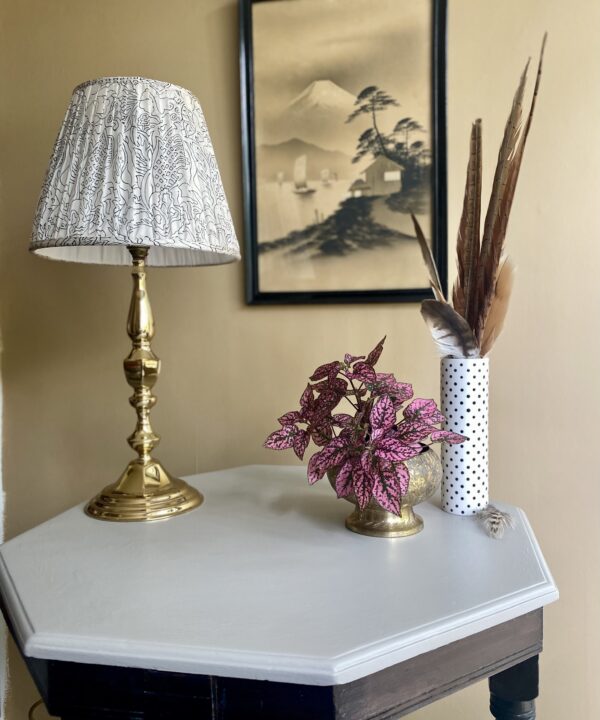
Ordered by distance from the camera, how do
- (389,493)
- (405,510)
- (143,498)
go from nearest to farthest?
(389,493) → (405,510) → (143,498)

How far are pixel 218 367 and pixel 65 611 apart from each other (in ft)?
2.34

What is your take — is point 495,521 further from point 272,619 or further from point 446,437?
point 272,619

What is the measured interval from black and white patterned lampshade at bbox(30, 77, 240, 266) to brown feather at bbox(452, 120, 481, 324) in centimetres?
36

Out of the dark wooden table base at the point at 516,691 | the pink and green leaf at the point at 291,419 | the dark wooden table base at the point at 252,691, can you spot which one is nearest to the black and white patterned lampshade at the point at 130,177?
the pink and green leaf at the point at 291,419

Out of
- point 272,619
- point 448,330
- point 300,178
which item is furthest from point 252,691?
point 300,178

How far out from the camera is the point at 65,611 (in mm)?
650

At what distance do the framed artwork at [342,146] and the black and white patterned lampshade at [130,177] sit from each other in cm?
36

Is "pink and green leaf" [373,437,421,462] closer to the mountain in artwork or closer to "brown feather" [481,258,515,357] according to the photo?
"brown feather" [481,258,515,357]

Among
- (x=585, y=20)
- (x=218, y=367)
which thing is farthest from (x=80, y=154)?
(x=585, y=20)

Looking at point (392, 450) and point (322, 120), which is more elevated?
point (322, 120)

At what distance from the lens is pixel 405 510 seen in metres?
0.85

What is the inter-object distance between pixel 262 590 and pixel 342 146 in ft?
2.89

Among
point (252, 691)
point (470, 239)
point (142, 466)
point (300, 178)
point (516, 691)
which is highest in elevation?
point (300, 178)

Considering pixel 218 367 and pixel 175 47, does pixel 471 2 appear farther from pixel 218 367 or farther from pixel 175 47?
pixel 218 367
